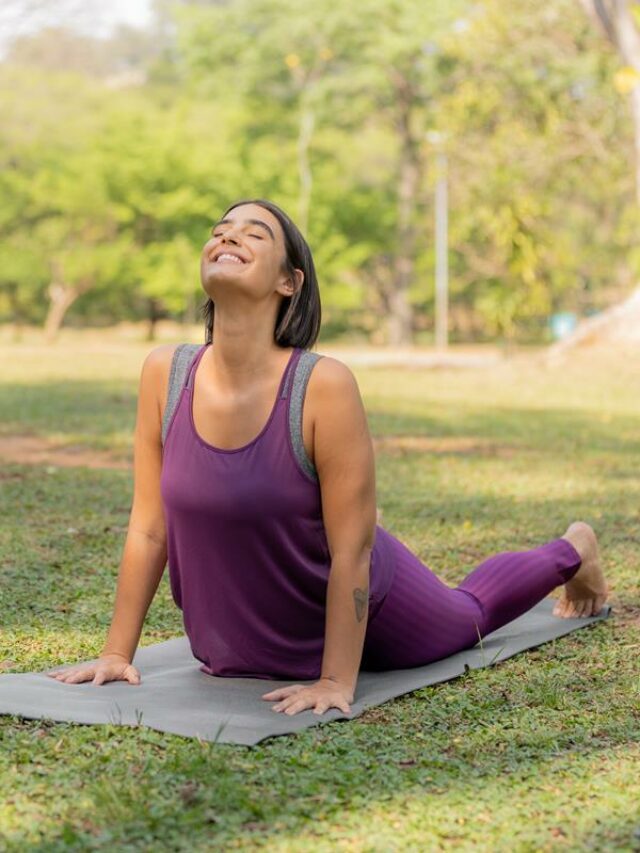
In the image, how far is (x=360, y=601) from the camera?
12.1 ft

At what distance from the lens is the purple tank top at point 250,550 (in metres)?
3.66

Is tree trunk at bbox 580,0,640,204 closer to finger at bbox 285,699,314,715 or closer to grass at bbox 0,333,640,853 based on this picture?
grass at bbox 0,333,640,853

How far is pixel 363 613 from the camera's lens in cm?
371

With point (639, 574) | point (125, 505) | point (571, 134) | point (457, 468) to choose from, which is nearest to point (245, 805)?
point (639, 574)

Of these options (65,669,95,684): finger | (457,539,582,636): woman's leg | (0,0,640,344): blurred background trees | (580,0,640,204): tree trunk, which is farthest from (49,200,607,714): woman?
(0,0,640,344): blurred background trees

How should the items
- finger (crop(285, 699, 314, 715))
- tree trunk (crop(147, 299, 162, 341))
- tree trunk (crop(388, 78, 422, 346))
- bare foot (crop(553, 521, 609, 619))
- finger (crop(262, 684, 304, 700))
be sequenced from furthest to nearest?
tree trunk (crop(147, 299, 162, 341)) < tree trunk (crop(388, 78, 422, 346)) < bare foot (crop(553, 521, 609, 619)) < finger (crop(262, 684, 304, 700)) < finger (crop(285, 699, 314, 715))

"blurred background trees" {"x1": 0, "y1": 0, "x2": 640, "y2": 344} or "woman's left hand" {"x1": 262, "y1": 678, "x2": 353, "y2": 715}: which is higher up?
"blurred background trees" {"x1": 0, "y1": 0, "x2": 640, "y2": 344}

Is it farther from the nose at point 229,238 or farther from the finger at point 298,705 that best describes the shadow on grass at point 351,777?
the nose at point 229,238

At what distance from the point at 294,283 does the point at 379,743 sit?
121 centimetres

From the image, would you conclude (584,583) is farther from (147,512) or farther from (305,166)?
(305,166)

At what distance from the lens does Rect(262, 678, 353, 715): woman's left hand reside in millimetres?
3516

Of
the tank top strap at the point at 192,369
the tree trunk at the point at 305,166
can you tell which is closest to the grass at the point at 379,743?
the tank top strap at the point at 192,369

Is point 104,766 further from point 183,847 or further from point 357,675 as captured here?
point 357,675

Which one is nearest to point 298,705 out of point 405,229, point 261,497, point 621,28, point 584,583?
point 261,497
